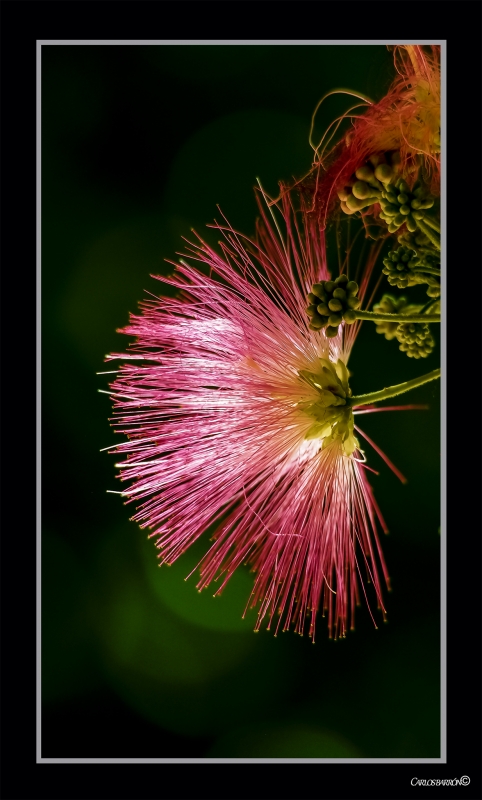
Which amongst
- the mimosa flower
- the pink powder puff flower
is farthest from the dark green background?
the pink powder puff flower

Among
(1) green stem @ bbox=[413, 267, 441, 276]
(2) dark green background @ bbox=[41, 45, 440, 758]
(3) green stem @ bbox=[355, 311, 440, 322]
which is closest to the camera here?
(3) green stem @ bbox=[355, 311, 440, 322]

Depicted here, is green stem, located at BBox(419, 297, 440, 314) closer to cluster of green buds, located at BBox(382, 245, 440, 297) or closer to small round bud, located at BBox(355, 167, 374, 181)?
cluster of green buds, located at BBox(382, 245, 440, 297)

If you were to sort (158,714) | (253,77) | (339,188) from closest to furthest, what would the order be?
(339,188)
(253,77)
(158,714)

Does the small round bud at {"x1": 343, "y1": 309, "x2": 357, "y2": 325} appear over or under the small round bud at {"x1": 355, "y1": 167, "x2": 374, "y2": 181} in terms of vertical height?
under

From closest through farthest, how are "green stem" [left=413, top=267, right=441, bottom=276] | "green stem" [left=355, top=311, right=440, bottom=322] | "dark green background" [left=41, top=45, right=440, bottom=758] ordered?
"green stem" [left=355, top=311, right=440, bottom=322] → "green stem" [left=413, top=267, right=441, bottom=276] → "dark green background" [left=41, top=45, right=440, bottom=758]

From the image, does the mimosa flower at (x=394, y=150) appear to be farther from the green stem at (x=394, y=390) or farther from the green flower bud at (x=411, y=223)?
the green stem at (x=394, y=390)

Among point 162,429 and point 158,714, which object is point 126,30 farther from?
point 158,714
